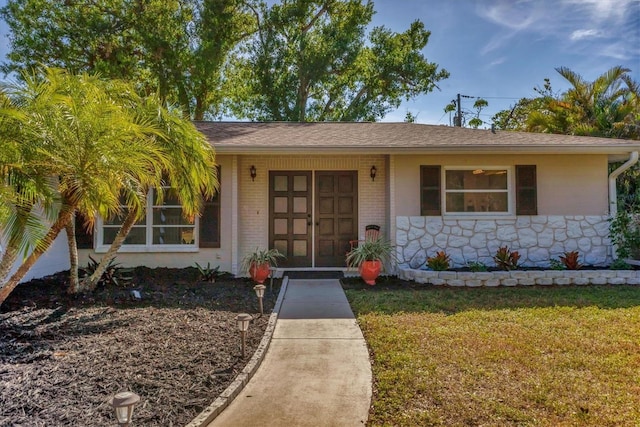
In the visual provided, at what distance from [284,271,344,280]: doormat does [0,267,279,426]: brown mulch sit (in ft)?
5.28

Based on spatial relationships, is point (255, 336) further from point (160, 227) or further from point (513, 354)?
point (160, 227)

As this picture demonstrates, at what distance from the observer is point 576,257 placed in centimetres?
741

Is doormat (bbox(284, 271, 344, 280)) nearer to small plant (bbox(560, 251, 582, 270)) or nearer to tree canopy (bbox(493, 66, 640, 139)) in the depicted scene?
small plant (bbox(560, 251, 582, 270))

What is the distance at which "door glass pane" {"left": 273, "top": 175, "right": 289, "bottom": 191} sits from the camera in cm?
872

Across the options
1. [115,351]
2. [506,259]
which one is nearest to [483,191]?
[506,259]

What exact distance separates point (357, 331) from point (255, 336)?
1.27m

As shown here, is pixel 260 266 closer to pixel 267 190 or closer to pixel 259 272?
pixel 259 272

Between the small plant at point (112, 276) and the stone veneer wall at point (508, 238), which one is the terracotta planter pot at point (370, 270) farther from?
the small plant at point (112, 276)

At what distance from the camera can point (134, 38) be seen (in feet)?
53.7

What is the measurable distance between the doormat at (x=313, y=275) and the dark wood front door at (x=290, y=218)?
38 cm

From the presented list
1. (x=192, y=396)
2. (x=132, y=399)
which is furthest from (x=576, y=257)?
(x=132, y=399)

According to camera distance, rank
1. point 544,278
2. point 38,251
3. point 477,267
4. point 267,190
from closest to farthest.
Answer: point 38,251 → point 544,278 → point 477,267 → point 267,190

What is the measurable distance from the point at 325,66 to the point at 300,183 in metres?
11.7

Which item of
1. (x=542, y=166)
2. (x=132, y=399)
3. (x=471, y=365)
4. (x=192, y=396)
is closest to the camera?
(x=132, y=399)
